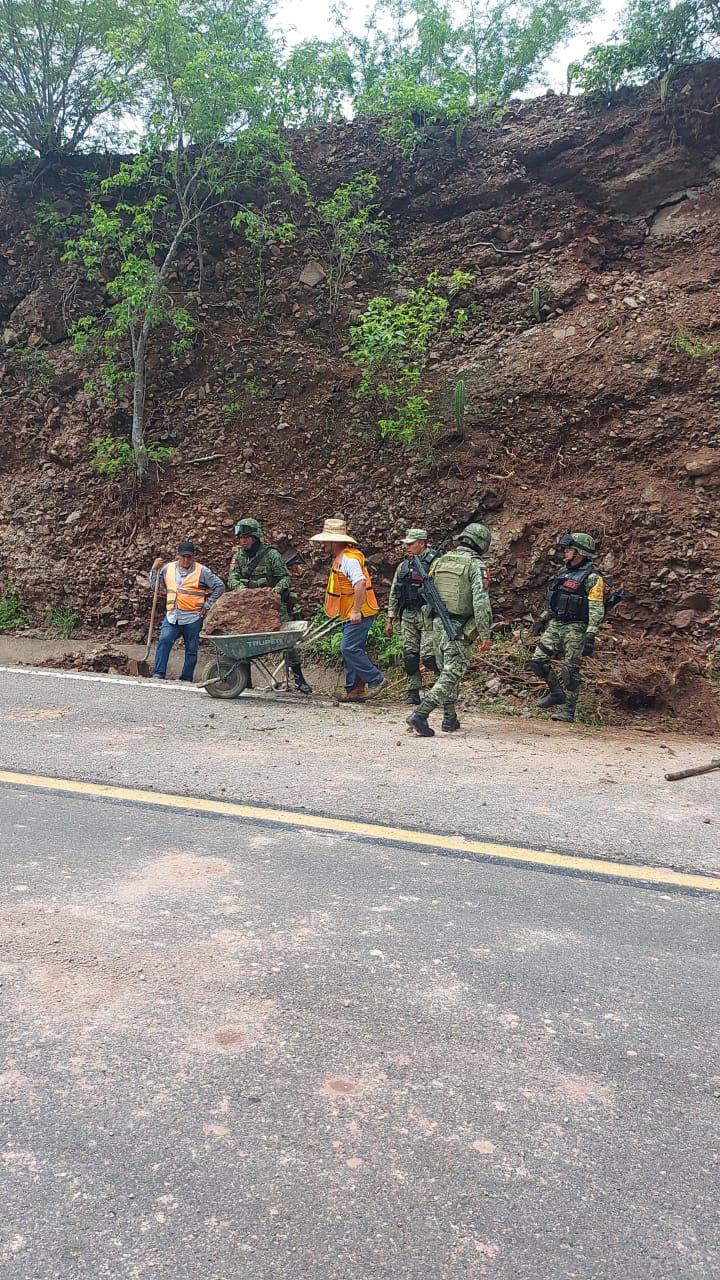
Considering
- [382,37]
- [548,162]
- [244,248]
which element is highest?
[382,37]

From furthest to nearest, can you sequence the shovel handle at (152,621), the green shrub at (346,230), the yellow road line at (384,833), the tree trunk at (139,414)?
the green shrub at (346,230) → the tree trunk at (139,414) → the shovel handle at (152,621) → the yellow road line at (384,833)

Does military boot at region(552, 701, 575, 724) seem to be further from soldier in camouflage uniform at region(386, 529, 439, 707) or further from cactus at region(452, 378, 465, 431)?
cactus at region(452, 378, 465, 431)

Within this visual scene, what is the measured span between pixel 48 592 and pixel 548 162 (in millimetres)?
11084

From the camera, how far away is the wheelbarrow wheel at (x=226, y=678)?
9430 mm

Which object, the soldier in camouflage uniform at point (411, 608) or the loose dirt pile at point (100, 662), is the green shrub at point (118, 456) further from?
the soldier in camouflage uniform at point (411, 608)

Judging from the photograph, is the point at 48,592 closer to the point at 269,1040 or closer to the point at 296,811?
the point at 296,811

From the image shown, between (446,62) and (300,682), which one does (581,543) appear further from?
(446,62)

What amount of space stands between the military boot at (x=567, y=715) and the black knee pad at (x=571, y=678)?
6.0 inches

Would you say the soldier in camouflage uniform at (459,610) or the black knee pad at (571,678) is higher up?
the soldier in camouflage uniform at (459,610)

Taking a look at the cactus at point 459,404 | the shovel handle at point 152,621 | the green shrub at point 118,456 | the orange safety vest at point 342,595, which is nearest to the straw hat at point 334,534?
the orange safety vest at point 342,595

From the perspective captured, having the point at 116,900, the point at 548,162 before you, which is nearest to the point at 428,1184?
the point at 116,900

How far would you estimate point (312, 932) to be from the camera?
3373mm

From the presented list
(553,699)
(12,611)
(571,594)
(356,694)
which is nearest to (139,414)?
(12,611)

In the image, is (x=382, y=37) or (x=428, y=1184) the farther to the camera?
(x=382, y=37)
